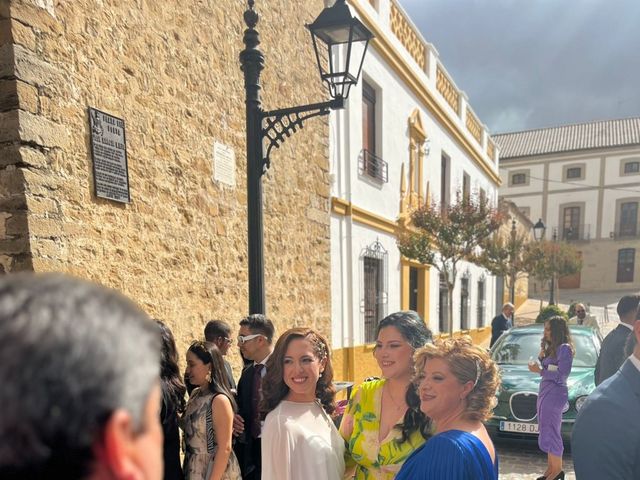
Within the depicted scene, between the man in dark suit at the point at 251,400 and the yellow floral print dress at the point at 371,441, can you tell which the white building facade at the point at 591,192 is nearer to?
the man in dark suit at the point at 251,400

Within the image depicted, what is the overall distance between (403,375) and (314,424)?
1.65ft

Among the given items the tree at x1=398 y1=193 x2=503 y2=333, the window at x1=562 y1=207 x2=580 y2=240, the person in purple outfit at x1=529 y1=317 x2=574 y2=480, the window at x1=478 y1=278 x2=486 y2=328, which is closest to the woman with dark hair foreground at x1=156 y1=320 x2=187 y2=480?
the person in purple outfit at x1=529 y1=317 x2=574 y2=480

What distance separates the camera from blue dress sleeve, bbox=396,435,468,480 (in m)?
1.40

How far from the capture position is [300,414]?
212 cm

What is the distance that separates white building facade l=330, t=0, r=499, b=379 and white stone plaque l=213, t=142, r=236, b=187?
2.63 meters

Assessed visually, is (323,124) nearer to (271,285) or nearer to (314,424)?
(271,285)

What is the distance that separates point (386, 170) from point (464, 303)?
764cm

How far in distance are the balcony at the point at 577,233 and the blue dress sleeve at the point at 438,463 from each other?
41.4m

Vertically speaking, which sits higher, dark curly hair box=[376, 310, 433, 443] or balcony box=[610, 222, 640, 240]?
dark curly hair box=[376, 310, 433, 443]

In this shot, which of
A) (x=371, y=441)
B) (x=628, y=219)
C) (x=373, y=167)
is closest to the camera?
(x=371, y=441)

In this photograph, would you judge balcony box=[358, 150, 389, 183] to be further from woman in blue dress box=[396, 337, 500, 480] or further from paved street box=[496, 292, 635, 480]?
woman in blue dress box=[396, 337, 500, 480]

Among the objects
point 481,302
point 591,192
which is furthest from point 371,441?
point 591,192

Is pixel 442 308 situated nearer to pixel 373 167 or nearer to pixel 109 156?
pixel 373 167

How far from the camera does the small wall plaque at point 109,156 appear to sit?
3.61m
